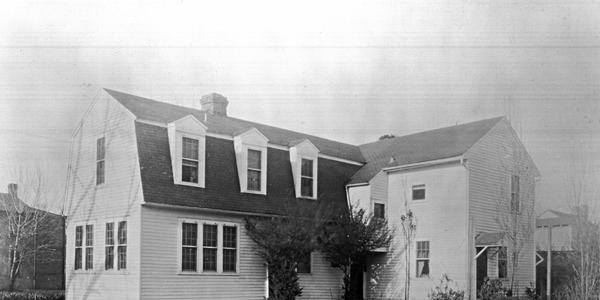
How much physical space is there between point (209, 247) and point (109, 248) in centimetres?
348

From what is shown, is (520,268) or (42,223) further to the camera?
(42,223)

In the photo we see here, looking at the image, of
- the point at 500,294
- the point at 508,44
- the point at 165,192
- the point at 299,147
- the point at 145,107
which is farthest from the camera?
the point at 299,147

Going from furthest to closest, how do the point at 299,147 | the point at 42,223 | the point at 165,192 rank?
1. the point at 42,223
2. the point at 299,147
3. the point at 165,192

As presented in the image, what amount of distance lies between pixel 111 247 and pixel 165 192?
2.94 metres

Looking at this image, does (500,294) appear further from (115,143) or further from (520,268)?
(115,143)

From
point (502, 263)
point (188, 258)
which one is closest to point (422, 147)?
point (502, 263)

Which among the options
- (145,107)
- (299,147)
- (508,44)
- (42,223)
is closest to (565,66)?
(508,44)

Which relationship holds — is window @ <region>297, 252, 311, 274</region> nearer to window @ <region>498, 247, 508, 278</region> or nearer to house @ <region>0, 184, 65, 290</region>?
window @ <region>498, 247, 508, 278</region>

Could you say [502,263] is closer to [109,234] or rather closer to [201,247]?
[201,247]

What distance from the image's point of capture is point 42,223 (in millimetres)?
37656

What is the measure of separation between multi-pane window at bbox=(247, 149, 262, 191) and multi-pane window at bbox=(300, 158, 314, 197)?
8.35 ft

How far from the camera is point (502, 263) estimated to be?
89.2 feet

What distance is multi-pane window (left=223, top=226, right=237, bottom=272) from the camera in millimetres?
23625

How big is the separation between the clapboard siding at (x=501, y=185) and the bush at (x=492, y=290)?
76.2 inches
